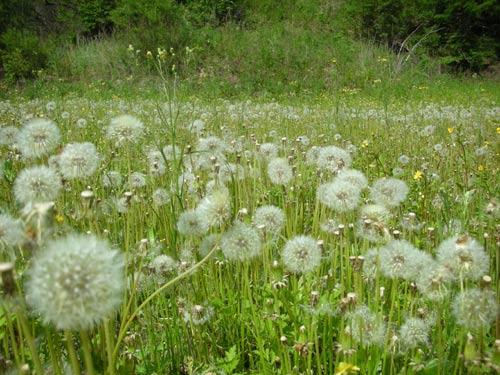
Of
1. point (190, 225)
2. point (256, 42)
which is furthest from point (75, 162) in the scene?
point (256, 42)

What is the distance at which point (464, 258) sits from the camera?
1.28m

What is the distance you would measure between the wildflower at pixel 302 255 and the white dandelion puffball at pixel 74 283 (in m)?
0.83

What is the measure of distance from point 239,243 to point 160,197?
885mm

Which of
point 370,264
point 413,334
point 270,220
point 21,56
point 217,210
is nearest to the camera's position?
point 413,334

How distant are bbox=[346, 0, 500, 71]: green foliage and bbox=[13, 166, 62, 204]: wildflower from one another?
1772 cm

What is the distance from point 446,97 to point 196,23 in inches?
429

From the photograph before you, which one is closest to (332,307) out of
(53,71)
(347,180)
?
(347,180)

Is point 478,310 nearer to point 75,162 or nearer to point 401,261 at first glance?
point 401,261

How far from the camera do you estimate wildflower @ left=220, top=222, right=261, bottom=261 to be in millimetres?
1654

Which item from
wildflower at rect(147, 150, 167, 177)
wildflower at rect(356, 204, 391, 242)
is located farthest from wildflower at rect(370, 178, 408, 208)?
wildflower at rect(147, 150, 167, 177)

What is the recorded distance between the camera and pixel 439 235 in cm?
208

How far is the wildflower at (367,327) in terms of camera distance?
1428 mm

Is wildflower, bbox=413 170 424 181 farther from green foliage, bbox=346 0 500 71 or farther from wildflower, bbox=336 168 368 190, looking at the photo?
green foliage, bbox=346 0 500 71

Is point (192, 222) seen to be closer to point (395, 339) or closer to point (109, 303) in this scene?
point (395, 339)
